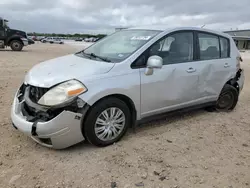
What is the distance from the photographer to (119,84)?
329cm

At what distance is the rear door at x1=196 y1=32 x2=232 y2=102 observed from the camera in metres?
4.34

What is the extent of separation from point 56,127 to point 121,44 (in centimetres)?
176

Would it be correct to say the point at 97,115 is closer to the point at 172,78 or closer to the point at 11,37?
the point at 172,78

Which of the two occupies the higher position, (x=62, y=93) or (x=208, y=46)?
(x=208, y=46)

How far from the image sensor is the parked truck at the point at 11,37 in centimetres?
1862

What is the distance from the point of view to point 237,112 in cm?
513

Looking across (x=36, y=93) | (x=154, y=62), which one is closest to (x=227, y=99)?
(x=154, y=62)

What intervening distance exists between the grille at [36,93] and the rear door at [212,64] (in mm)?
2635

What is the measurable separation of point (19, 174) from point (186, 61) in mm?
2957

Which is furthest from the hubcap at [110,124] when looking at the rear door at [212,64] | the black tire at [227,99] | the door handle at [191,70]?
the black tire at [227,99]

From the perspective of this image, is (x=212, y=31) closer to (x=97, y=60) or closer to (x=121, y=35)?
(x=121, y=35)

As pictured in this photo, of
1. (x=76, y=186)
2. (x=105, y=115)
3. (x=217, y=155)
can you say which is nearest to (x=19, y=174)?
(x=76, y=186)

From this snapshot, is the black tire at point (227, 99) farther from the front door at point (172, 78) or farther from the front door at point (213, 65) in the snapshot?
the front door at point (172, 78)

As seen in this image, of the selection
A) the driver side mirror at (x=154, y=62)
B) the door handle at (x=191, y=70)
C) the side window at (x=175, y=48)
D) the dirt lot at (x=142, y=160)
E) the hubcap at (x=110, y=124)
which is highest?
the side window at (x=175, y=48)
